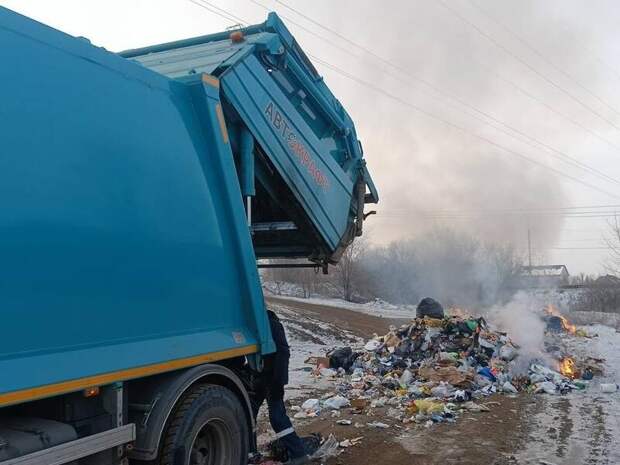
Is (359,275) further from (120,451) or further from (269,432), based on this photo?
(120,451)

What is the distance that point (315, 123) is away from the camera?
524cm

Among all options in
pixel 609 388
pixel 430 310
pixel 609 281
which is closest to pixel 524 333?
Answer: pixel 430 310

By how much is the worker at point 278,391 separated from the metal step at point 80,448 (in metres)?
1.39

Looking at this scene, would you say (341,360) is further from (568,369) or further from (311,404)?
(568,369)

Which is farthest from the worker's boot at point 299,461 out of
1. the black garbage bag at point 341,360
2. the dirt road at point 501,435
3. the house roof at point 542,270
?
the house roof at point 542,270

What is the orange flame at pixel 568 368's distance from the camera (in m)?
10.0

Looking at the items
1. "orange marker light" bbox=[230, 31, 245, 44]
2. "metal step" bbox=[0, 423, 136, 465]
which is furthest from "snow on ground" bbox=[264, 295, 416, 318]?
A: "metal step" bbox=[0, 423, 136, 465]

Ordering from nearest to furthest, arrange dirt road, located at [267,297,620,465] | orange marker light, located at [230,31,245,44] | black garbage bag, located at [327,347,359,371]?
orange marker light, located at [230,31,245,44] → dirt road, located at [267,297,620,465] → black garbage bag, located at [327,347,359,371]

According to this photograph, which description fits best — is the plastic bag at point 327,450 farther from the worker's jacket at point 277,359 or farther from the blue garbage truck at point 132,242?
the blue garbage truck at point 132,242

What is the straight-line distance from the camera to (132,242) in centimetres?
281

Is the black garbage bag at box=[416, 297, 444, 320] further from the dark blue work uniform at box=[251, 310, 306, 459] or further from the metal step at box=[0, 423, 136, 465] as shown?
the metal step at box=[0, 423, 136, 465]

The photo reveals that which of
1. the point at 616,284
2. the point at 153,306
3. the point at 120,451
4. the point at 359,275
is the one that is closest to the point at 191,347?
the point at 153,306

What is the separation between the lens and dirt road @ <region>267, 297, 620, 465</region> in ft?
17.3

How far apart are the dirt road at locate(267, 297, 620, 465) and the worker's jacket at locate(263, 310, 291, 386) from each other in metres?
1.16
